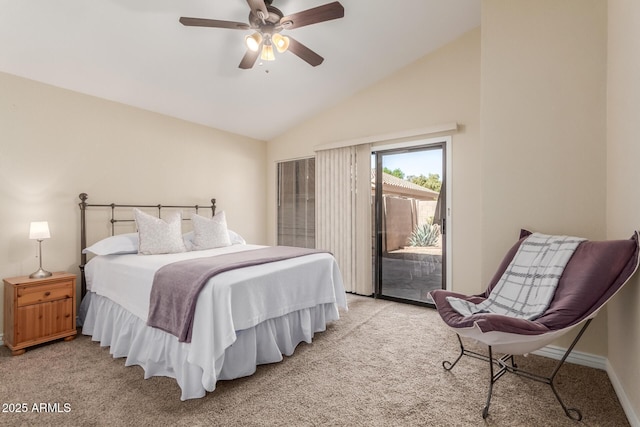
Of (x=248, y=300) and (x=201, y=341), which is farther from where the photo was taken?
(x=248, y=300)

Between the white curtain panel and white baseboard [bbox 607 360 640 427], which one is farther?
the white curtain panel

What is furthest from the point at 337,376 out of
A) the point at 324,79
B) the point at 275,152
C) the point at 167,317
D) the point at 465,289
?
the point at 275,152

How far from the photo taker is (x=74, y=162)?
124 inches

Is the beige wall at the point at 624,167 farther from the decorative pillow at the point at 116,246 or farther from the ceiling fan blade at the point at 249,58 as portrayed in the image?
the decorative pillow at the point at 116,246

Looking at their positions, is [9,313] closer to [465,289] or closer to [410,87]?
[465,289]

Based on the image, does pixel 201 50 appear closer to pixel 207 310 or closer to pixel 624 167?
pixel 207 310

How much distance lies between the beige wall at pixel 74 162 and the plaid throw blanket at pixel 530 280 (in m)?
3.55

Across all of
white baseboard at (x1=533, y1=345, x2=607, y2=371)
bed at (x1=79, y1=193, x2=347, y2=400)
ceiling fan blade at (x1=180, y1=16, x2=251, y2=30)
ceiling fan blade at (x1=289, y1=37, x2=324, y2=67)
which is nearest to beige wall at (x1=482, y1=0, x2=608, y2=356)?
white baseboard at (x1=533, y1=345, x2=607, y2=371)

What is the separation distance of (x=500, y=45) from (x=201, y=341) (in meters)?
3.28

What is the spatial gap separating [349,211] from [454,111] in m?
1.77

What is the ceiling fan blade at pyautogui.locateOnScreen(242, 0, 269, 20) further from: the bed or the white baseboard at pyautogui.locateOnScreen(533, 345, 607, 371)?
the white baseboard at pyautogui.locateOnScreen(533, 345, 607, 371)

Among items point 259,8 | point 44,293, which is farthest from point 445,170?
point 44,293

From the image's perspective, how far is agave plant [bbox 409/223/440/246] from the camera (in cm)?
380

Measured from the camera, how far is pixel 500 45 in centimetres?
268
